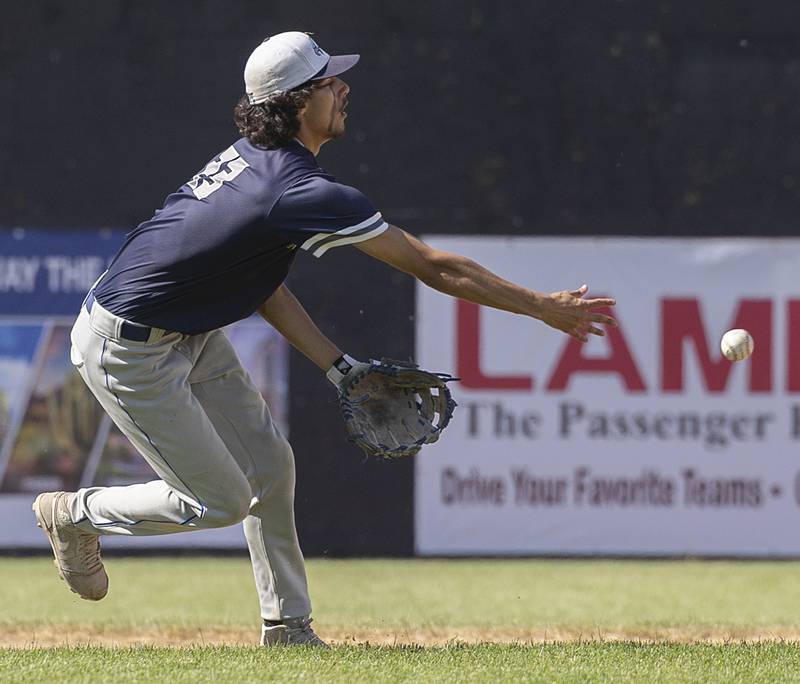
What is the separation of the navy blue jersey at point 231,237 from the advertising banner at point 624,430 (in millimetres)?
3779

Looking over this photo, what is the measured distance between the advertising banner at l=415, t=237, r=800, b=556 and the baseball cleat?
3247mm

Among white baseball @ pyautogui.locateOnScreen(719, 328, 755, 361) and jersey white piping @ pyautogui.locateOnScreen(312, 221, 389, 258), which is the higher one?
jersey white piping @ pyautogui.locateOnScreen(312, 221, 389, 258)

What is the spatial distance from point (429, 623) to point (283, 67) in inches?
105

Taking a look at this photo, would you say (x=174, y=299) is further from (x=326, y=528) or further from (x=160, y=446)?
(x=326, y=528)

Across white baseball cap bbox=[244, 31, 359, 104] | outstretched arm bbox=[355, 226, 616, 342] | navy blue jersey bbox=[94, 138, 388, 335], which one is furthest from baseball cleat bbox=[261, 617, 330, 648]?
white baseball cap bbox=[244, 31, 359, 104]

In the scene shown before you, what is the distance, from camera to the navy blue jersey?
4.02m

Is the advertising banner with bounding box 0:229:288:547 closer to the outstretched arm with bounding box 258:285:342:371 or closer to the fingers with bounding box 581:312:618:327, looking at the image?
the outstretched arm with bounding box 258:285:342:371

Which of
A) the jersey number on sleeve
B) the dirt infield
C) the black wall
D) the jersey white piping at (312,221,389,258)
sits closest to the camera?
the jersey white piping at (312,221,389,258)

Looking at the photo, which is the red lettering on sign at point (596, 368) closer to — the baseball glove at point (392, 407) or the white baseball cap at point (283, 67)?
the baseball glove at point (392, 407)

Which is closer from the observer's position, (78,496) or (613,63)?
(78,496)

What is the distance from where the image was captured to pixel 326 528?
8.02m

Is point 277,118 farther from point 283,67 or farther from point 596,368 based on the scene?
point 596,368

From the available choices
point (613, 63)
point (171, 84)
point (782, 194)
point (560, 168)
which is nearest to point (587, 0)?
point (613, 63)

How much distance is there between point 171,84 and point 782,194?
3.58 meters
